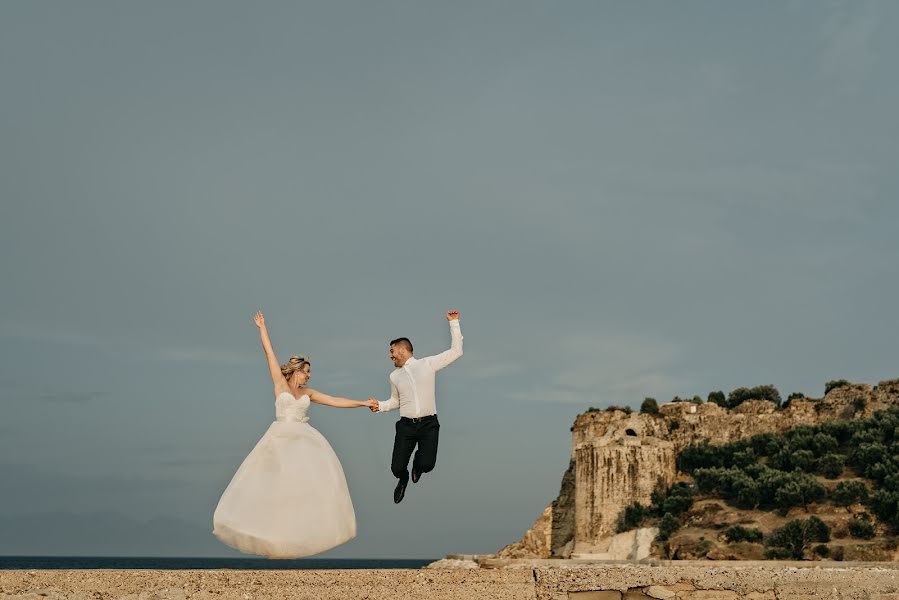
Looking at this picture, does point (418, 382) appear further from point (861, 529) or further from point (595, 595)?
point (861, 529)

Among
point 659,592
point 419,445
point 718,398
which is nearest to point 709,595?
point 659,592

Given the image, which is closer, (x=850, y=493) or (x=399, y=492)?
(x=399, y=492)

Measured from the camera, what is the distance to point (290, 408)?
7918 mm

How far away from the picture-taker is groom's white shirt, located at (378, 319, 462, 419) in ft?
27.7

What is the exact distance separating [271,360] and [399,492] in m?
1.72

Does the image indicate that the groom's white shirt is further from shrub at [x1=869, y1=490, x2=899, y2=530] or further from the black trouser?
shrub at [x1=869, y1=490, x2=899, y2=530]

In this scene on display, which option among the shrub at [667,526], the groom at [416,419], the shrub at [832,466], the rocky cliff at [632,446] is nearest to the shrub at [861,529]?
the shrub at [832,466]

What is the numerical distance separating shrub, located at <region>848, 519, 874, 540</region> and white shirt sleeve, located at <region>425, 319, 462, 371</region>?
3768 centimetres

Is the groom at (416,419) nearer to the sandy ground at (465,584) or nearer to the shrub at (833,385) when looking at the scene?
the sandy ground at (465,584)

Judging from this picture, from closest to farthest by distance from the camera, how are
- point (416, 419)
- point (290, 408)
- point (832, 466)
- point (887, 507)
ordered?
point (290, 408) → point (416, 419) → point (887, 507) → point (832, 466)

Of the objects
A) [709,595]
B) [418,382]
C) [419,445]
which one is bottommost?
[709,595]

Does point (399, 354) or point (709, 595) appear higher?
point (399, 354)

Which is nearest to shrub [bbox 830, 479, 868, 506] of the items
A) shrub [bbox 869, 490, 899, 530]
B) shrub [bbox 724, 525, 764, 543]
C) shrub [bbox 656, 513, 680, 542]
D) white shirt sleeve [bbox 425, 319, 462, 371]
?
shrub [bbox 869, 490, 899, 530]

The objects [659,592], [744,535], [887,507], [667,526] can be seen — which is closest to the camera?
[659,592]
